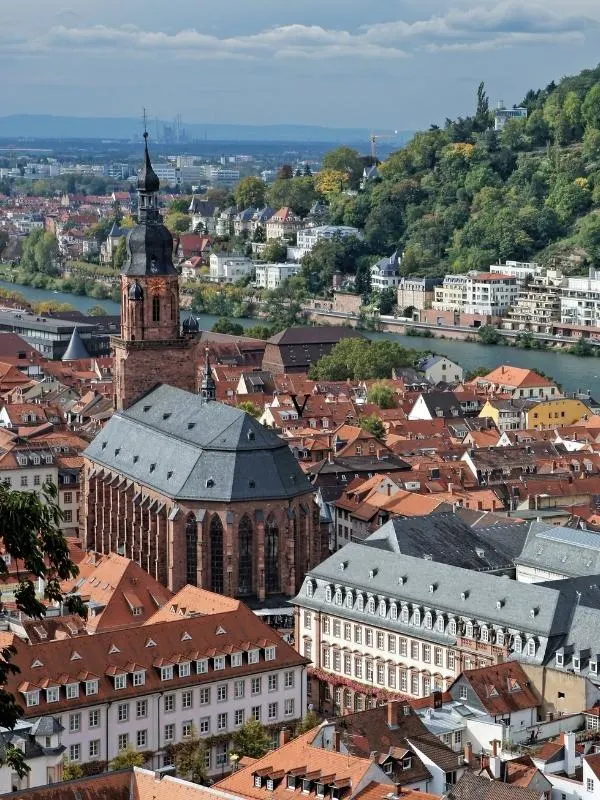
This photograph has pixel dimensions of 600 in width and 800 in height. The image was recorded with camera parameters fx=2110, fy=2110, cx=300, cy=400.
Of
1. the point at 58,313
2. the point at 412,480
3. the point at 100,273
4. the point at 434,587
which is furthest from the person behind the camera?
the point at 100,273

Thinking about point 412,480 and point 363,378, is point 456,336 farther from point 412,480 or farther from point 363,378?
point 412,480

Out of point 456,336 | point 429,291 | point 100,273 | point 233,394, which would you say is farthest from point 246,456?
point 100,273

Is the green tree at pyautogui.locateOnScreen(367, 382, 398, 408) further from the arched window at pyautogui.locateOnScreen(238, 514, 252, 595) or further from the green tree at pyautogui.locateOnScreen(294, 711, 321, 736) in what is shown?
the green tree at pyautogui.locateOnScreen(294, 711, 321, 736)

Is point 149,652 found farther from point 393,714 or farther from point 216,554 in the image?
point 216,554

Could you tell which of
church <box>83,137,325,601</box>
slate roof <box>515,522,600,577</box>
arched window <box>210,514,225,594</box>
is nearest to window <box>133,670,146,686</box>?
church <box>83,137,325,601</box>

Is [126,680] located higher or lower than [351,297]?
higher

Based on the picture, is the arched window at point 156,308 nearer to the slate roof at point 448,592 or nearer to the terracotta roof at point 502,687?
the slate roof at point 448,592

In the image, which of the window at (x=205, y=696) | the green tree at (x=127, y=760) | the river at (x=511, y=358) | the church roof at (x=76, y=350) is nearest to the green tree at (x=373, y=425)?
the river at (x=511, y=358)
